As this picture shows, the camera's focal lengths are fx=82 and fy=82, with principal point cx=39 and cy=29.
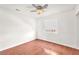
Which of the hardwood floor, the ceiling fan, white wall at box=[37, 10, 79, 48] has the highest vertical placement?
the ceiling fan

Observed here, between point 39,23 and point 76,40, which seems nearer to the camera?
point 76,40

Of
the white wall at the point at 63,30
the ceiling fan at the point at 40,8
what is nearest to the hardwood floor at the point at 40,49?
the white wall at the point at 63,30

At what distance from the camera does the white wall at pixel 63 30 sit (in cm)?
119

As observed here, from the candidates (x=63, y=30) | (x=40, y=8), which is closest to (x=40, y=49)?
(x=63, y=30)

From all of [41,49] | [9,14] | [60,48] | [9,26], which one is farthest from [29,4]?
[60,48]

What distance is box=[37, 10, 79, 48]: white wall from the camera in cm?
119

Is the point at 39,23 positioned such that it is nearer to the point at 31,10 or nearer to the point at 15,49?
the point at 31,10

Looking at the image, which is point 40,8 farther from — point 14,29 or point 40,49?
point 40,49

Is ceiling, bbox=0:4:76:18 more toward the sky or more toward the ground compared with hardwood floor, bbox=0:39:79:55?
more toward the sky

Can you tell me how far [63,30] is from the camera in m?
1.23

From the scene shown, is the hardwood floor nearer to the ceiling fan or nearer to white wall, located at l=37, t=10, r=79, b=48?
white wall, located at l=37, t=10, r=79, b=48

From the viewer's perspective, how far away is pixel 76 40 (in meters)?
1.19

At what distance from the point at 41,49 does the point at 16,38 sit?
414mm

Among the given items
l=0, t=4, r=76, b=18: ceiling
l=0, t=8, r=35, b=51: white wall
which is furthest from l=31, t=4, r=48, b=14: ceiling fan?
l=0, t=8, r=35, b=51: white wall
